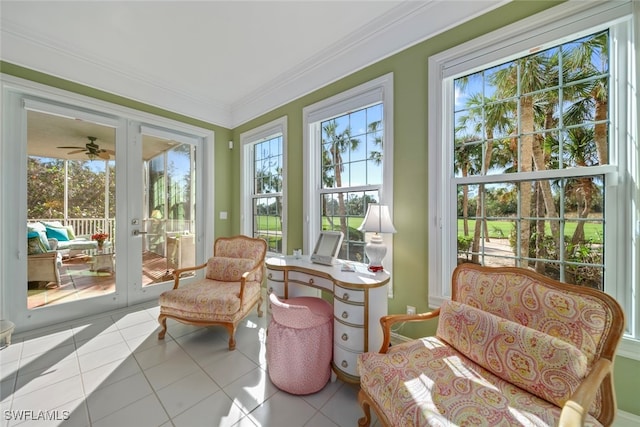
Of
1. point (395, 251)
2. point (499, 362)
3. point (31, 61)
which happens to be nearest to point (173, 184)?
point (31, 61)

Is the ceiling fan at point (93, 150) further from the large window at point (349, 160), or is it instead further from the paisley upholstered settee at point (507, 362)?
the paisley upholstered settee at point (507, 362)

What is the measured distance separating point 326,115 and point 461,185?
1.55 metres

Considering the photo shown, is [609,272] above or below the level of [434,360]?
above

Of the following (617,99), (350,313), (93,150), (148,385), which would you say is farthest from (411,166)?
(93,150)

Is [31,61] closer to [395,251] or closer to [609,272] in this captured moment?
[395,251]

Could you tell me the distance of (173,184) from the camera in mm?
3492

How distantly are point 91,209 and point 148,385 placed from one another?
7.40ft

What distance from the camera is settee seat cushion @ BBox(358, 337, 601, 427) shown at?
0.93 m

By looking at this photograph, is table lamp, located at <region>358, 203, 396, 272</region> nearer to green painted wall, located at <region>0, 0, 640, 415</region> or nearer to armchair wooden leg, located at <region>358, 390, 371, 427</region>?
green painted wall, located at <region>0, 0, 640, 415</region>

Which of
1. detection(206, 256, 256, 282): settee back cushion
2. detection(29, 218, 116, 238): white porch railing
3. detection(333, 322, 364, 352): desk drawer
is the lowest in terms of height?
detection(333, 322, 364, 352): desk drawer

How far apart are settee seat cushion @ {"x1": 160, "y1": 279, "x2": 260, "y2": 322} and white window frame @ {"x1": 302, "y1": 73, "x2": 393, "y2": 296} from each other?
3.22ft

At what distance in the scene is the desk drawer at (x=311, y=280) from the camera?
1952 mm

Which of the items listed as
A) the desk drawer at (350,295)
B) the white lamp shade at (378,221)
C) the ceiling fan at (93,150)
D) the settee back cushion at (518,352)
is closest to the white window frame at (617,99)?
the settee back cushion at (518,352)
